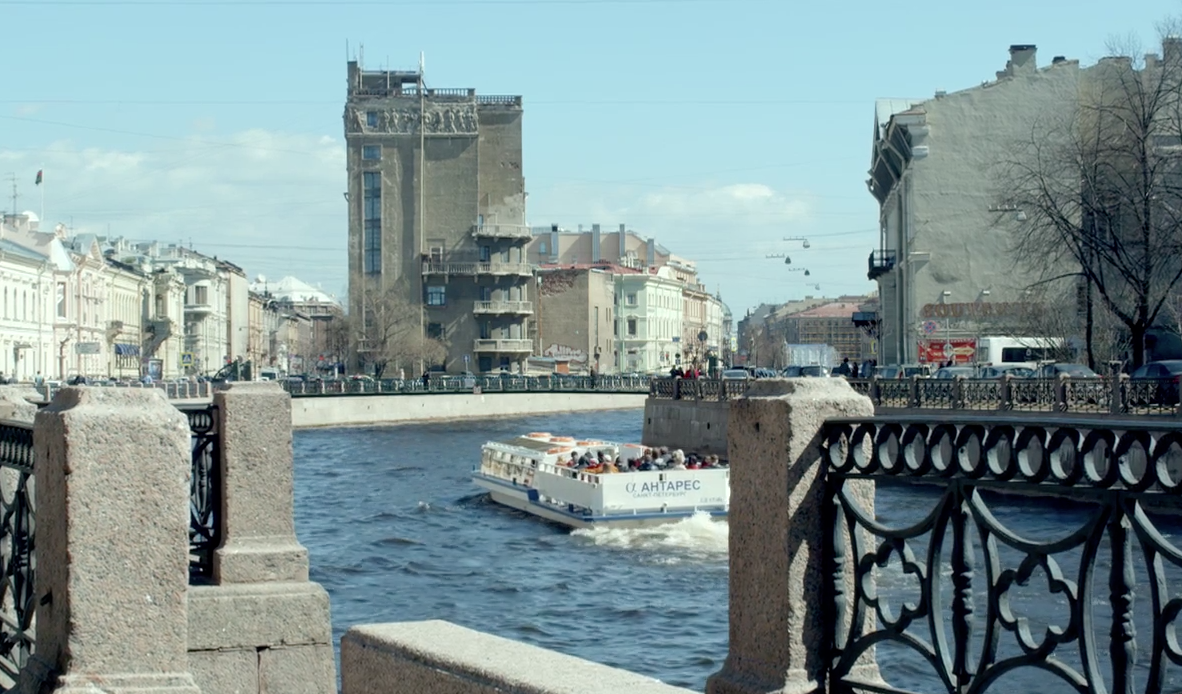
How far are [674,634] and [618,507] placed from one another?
11.9 m

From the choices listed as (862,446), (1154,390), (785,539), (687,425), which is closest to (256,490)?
(785,539)

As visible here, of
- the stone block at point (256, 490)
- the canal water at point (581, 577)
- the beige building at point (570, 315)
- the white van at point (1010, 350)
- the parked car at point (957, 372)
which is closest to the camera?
the stone block at point (256, 490)

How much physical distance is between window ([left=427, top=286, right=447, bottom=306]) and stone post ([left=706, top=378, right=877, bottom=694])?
92057mm

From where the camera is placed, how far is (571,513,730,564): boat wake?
28.1m

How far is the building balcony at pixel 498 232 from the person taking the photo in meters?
96.3

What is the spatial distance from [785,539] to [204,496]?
5.55 metres

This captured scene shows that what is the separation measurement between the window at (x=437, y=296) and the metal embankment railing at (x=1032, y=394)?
5571 cm

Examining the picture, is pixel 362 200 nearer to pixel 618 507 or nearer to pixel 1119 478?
pixel 618 507

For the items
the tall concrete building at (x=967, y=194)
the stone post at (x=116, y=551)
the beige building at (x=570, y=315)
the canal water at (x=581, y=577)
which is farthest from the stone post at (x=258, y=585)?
the beige building at (x=570, y=315)

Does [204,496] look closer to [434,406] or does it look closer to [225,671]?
[225,671]

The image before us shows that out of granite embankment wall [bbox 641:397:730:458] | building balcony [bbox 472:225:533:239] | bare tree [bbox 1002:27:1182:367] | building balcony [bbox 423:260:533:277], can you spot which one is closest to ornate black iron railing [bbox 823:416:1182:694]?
bare tree [bbox 1002:27:1182:367]

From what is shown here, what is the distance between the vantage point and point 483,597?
923 inches

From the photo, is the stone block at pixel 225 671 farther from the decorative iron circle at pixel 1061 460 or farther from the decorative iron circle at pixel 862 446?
the decorative iron circle at pixel 1061 460

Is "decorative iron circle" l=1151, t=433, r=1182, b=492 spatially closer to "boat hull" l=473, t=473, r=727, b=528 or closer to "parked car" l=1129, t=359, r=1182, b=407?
"boat hull" l=473, t=473, r=727, b=528
